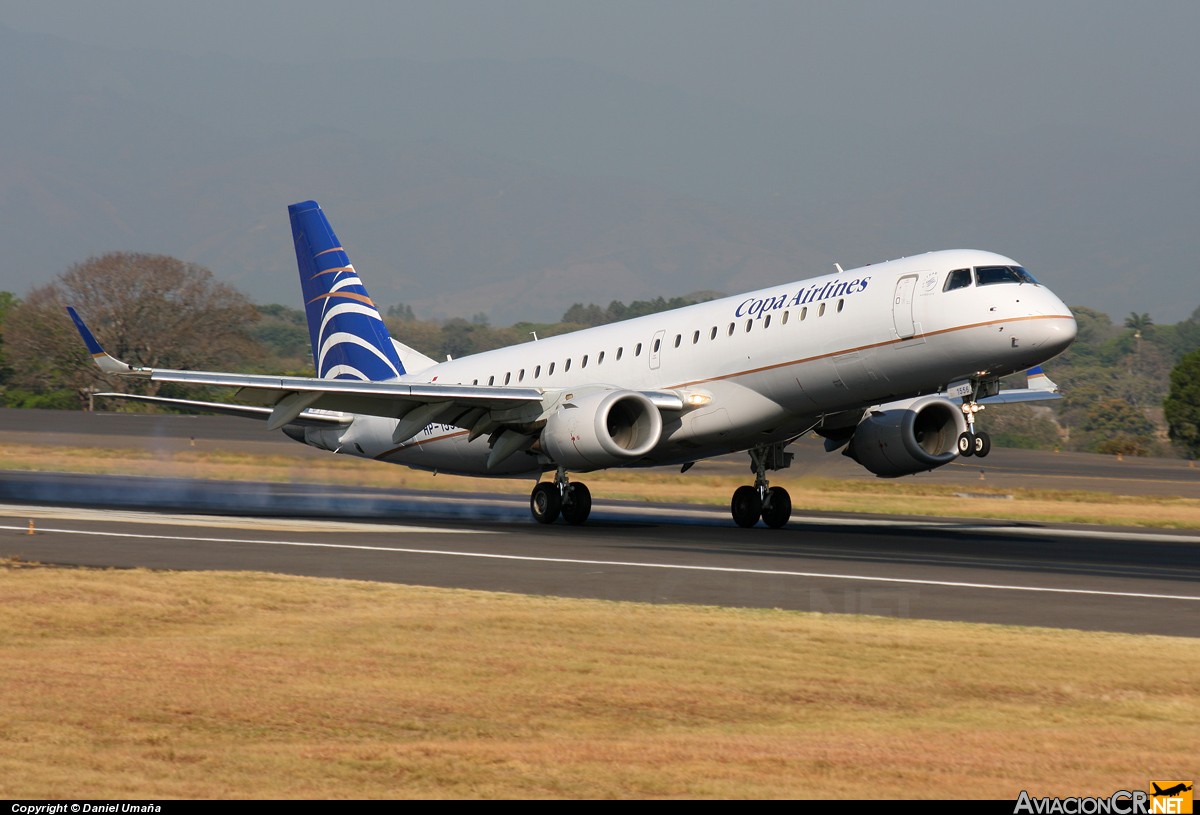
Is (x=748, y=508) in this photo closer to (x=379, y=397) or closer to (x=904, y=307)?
(x=904, y=307)

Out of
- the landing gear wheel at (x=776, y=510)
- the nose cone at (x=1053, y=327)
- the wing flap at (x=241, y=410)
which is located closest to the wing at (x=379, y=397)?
the wing flap at (x=241, y=410)

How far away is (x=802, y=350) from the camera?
1057 inches

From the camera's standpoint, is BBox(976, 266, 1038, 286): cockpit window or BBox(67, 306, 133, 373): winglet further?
BBox(67, 306, 133, 373): winglet

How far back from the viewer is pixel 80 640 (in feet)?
43.1

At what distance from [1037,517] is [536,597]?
24.1 meters

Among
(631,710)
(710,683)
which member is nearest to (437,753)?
(631,710)

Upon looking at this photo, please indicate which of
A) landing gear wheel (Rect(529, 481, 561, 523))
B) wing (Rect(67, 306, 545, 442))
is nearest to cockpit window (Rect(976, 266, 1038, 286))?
wing (Rect(67, 306, 545, 442))

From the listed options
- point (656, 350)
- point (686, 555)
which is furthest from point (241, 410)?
point (686, 555)

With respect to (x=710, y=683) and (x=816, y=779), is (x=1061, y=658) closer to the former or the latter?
(x=710, y=683)

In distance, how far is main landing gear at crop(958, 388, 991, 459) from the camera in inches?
958

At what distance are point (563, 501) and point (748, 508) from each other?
13.3 feet

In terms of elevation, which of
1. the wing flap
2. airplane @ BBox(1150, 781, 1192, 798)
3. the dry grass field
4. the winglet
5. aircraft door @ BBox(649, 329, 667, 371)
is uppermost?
aircraft door @ BBox(649, 329, 667, 371)

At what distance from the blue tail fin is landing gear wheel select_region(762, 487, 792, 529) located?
10618mm

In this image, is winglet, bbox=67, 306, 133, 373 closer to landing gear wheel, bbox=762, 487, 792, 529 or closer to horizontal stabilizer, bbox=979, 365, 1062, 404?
landing gear wheel, bbox=762, 487, 792, 529
